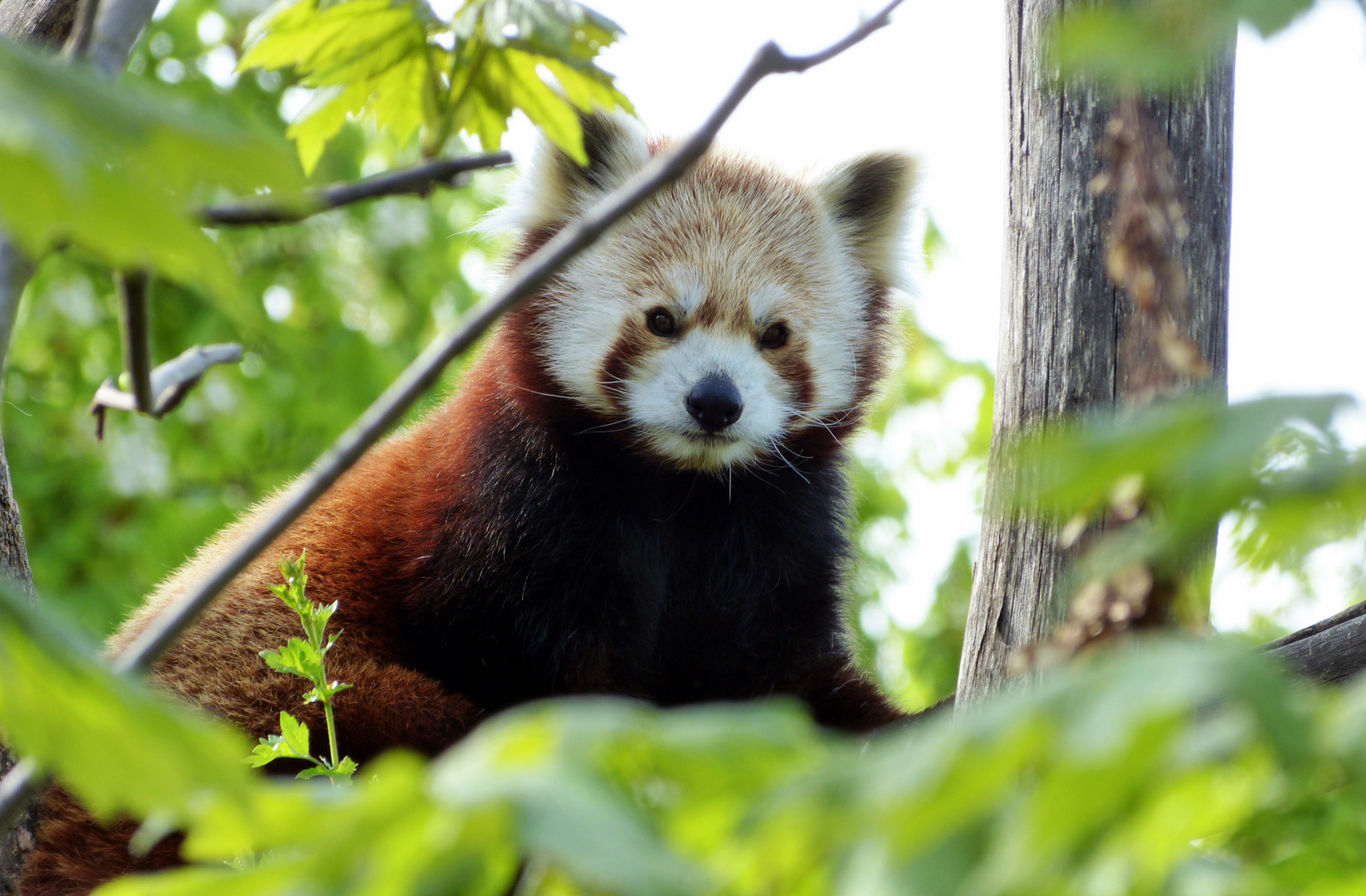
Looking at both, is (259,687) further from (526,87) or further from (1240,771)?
(1240,771)

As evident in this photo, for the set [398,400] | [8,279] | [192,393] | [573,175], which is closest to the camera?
[398,400]

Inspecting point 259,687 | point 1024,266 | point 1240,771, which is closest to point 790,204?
point 1024,266

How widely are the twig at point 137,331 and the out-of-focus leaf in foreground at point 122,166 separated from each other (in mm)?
466

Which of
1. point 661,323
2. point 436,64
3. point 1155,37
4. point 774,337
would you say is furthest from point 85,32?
point 774,337

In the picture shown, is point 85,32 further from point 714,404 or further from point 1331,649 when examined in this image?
point 1331,649

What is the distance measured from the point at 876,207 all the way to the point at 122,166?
3.30m

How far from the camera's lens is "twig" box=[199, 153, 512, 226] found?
4.50 feet

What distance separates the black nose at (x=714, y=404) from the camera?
10.5 ft

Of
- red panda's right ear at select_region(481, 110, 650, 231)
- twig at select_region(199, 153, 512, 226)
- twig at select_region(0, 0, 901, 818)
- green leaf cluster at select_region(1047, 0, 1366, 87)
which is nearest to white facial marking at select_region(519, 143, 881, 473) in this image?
red panda's right ear at select_region(481, 110, 650, 231)

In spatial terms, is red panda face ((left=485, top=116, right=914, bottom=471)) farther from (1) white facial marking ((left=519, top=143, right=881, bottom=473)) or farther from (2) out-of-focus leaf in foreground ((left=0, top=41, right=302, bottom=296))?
(2) out-of-focus leaf in foreground ((left=0, top=41, right=302, bottom=296))

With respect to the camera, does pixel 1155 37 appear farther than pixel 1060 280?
No

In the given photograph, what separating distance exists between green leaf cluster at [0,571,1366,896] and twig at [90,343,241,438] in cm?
145

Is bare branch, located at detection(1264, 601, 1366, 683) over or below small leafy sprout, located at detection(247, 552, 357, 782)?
below

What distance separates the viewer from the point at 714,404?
126 inches
